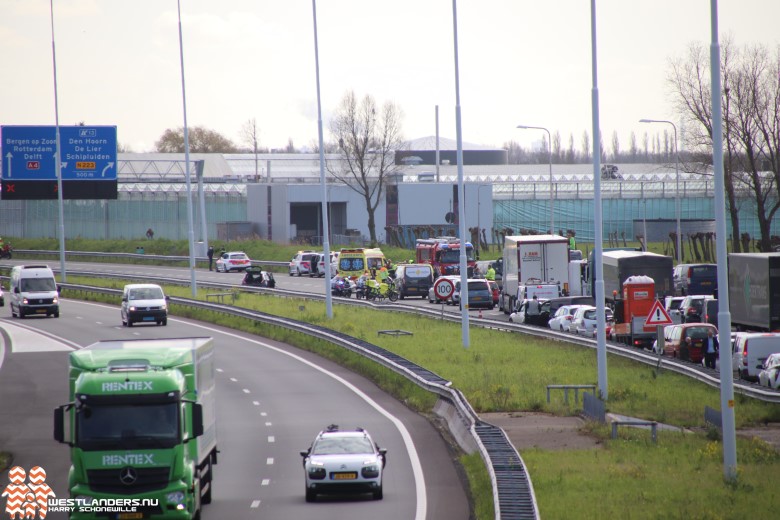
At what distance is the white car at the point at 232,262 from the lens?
81.2 m

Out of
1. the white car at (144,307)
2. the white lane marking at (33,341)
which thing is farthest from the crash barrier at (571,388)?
the white car at (144,307)

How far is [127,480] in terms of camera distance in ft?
51.3

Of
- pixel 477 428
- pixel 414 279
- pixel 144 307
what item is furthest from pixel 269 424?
pixel 414 279

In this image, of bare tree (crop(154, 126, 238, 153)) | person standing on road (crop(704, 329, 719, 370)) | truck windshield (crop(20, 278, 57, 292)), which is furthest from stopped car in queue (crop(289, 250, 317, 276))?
bare tree (crop(154, 126, 238, 153))

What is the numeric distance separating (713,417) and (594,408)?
2.74 meters

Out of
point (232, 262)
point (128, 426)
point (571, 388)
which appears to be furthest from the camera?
point (232, 262)

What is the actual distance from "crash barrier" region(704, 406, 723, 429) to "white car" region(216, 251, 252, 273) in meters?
59.1

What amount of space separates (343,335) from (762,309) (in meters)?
13.8

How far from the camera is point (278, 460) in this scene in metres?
22.8

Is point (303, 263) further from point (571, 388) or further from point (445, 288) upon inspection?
point (571, 388)

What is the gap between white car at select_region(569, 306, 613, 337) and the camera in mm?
41625

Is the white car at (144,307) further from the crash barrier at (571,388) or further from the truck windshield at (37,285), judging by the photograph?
the crash barrier at (571,388)

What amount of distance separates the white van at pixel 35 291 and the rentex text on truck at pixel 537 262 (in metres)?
21.1

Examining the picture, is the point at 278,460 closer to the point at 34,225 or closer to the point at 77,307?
the point at 77,307
